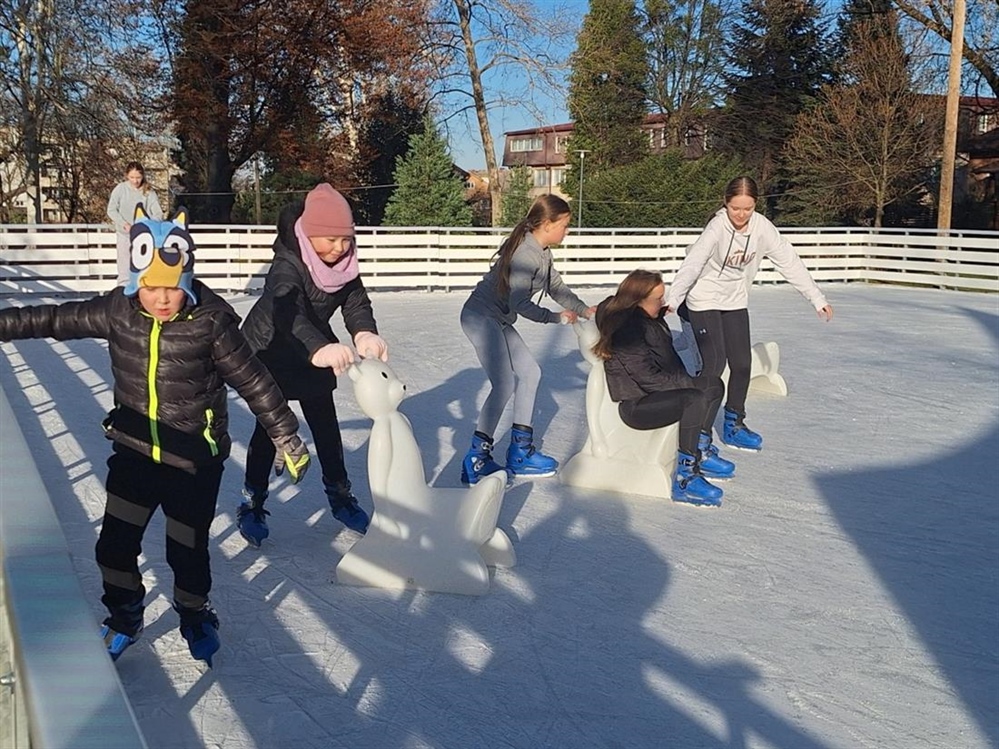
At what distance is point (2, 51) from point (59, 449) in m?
16.2

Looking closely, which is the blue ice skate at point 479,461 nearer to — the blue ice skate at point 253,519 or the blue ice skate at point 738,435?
the blue ice skate at point 253,519

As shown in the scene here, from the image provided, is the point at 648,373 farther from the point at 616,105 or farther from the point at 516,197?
the point at 616,105

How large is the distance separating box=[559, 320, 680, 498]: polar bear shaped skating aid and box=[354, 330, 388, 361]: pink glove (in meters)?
1.57

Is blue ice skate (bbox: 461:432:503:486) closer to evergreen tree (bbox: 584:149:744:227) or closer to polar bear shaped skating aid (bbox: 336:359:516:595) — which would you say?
polar bear shaped skating aid (bbox: 336:359:516:595)

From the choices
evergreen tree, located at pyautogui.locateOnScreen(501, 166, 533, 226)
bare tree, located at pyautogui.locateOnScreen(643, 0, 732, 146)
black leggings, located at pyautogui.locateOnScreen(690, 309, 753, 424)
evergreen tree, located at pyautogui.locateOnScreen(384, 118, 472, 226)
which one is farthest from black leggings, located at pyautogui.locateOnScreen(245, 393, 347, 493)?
bare tree, located at pyautogui.locateOnScreen(643, 0, 732, 146)

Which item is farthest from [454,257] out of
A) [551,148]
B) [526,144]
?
[526,144]

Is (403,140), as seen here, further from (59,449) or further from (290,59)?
(59,449)

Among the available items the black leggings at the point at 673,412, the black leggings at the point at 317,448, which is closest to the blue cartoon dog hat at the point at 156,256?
the black leggings at the point at 317,448

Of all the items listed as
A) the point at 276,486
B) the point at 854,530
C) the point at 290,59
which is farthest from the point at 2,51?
the point at 854,530

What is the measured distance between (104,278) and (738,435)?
37.5 ft

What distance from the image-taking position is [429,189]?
23797 mm

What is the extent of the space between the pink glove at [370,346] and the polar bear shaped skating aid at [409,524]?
0.15 feet

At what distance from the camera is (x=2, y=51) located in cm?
1905

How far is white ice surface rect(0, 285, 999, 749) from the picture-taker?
2893mm
